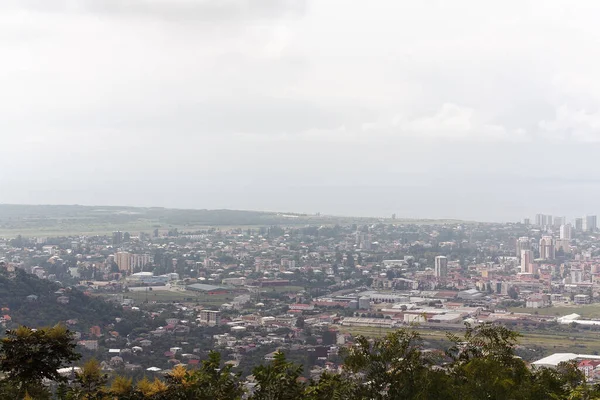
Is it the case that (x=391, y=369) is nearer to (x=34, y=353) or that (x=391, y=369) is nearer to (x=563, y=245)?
(x=34, y=353)

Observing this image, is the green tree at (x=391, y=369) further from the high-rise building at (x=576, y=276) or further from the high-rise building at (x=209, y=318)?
the high-rise building at (x=576, y=276)

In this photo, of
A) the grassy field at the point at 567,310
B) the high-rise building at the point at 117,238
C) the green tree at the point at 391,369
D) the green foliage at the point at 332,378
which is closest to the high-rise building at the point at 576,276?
the grassy field at the point at 567,310

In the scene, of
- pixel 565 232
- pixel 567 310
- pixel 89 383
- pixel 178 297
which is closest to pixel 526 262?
pixel 567 310

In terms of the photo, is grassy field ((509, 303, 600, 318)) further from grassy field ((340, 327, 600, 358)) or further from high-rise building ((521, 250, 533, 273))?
high-rise building ((521, 250, 533, 273))

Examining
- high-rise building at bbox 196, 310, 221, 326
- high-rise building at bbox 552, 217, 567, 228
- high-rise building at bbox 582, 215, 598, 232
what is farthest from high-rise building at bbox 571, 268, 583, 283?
high-rise building at bbox 552, 217, 567, 228

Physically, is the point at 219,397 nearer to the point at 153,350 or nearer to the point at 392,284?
the point at 153,350

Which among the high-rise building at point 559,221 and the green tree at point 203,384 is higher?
the high-rise building at point 559,221
